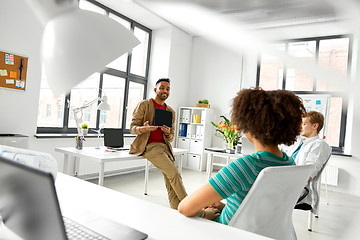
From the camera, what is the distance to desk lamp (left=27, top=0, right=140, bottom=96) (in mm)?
741

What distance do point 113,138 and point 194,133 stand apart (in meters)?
2.77

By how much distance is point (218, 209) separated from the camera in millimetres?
1358

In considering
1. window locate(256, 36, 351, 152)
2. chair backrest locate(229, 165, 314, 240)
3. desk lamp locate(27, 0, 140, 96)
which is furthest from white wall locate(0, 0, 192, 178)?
window locate(256, 36, 351, 152)

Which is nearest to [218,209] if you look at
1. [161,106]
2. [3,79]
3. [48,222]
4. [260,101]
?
[260,101]

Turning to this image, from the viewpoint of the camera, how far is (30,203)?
57 centimetres

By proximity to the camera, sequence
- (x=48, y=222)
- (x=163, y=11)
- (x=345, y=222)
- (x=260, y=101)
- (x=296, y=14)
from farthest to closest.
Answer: (x=163, y=11), (x=296, y=14), (x=345, y=222), (x=260, y=101), (x=48, y=222)

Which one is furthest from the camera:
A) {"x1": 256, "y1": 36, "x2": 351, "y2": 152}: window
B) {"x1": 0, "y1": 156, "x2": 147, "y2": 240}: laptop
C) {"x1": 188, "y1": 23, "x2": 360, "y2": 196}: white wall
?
{"x1": 256, "y1": 36, "x2": 351, "y2": 152}: window

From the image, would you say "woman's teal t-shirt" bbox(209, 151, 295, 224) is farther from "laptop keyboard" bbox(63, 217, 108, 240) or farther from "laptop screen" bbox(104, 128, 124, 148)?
"laptop screen" bbox(104, 128, 124, 148)

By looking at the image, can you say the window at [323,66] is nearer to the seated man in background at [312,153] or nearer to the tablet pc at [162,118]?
the seated man in background at [312,153]

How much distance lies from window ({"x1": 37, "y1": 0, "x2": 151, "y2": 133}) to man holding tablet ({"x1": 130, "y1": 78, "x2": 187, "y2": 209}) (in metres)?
1.27

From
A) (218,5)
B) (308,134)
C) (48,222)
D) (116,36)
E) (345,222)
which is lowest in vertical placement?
(345,222)

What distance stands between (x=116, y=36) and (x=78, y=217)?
65cm

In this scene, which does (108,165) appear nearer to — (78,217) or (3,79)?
(3,79)

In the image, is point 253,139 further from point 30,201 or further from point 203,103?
point 203,103
